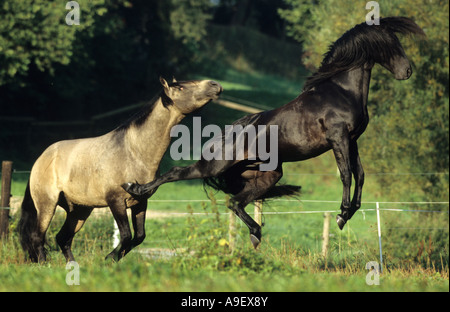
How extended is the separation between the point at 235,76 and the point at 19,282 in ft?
140

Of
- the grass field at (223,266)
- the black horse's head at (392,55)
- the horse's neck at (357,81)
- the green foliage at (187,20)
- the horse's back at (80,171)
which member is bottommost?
the grass field at (223,266)

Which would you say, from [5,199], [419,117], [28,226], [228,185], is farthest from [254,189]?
[419,117]

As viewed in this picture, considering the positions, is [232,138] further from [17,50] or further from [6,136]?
[6,136]

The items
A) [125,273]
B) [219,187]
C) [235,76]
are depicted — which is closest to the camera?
[125,273]

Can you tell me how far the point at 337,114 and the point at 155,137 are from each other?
6.88 feet

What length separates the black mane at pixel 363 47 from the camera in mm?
7793

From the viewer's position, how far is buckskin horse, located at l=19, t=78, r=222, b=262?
7934mm

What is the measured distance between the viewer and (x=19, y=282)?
20.3 ft

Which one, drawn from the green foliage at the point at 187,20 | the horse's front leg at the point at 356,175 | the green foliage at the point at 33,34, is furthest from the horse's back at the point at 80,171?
the green foliage at the point at 187,20

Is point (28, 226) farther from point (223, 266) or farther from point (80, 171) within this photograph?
point (223, 266)

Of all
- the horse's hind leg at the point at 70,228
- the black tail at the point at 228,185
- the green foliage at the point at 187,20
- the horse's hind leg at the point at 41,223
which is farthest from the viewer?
the green foliage at the point at 187,20

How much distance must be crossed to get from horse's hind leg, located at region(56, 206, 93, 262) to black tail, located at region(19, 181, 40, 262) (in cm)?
34

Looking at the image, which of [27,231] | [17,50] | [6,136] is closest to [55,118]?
[6,136]

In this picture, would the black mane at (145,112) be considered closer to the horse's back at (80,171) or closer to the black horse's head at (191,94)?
the black horse's head at (191,94)
